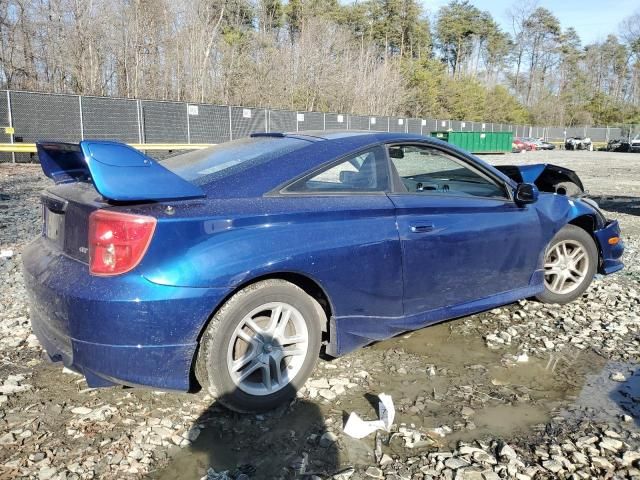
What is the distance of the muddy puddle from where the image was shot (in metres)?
2.63

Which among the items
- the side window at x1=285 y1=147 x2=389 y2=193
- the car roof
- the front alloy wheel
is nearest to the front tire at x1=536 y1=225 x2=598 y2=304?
the front alloy wheel

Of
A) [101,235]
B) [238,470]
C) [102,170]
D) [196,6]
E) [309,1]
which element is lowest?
[238,470]

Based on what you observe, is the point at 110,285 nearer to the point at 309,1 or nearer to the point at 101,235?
the point at 101,235

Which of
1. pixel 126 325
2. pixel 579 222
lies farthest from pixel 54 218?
pixel 579 222

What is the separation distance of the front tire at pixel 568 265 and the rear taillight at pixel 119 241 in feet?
11.1

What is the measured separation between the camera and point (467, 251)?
12.2 ft

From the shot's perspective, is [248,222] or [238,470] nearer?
[238,470]

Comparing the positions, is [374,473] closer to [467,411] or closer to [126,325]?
[467,411]

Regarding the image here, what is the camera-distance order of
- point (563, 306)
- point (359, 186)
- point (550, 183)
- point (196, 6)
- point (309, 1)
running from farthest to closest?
point (309, 1)
point (196, 6)
point (550, 183)
point (563, 306)
point (359, 186)

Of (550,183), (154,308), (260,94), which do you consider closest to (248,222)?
(154,308)

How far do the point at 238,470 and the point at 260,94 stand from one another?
131ft

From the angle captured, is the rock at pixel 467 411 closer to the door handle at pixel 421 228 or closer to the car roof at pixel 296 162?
the door handle at pixel 421 228

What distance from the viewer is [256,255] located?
109 inches

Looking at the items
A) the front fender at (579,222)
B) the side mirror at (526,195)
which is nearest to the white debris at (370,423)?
the side mirror at (526,195)
